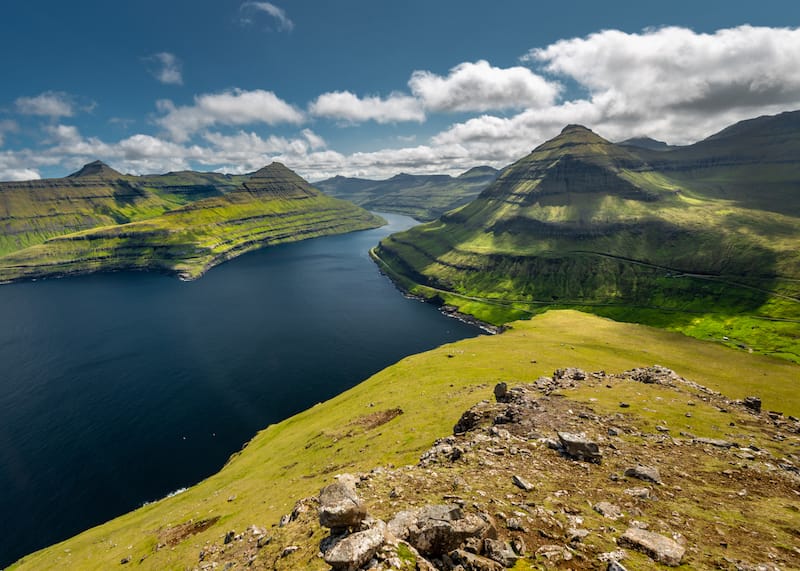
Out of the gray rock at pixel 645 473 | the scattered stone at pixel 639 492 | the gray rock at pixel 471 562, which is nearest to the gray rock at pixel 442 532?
the gray rock at pixel 471 562

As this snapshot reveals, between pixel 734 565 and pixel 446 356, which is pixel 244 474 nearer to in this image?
pixel 446 356

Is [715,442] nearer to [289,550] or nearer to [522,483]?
[522,483]

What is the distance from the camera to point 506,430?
122ft

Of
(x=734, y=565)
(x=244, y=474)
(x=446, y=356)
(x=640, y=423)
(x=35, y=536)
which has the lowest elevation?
(x=35, y=536)

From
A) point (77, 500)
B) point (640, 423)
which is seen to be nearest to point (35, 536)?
point (77, 500)

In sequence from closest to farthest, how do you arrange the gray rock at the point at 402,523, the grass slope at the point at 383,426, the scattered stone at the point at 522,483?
the gray rock at the point at 402,523 < the scattered stone at the point at 522,483 < the grass slope at the point at 383,426

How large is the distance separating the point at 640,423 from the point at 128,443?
13784cm

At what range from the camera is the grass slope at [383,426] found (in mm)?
44719

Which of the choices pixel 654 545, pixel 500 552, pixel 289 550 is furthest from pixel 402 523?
pixel 654 545

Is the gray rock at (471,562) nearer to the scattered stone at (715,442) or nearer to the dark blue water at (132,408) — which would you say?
the scattered stone at (715,442)

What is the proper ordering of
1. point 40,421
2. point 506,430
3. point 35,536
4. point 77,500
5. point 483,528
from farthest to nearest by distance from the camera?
point 40,421, point 77,500, point 35,536, point 506,430, point 483,528

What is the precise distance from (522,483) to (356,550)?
48.6ft

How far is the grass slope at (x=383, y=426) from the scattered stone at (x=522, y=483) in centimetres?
1463

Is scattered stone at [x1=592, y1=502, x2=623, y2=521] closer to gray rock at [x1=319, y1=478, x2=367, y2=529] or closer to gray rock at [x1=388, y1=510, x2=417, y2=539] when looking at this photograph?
gray rock at [x1=388, y1=510, x2=417, y2=539]
